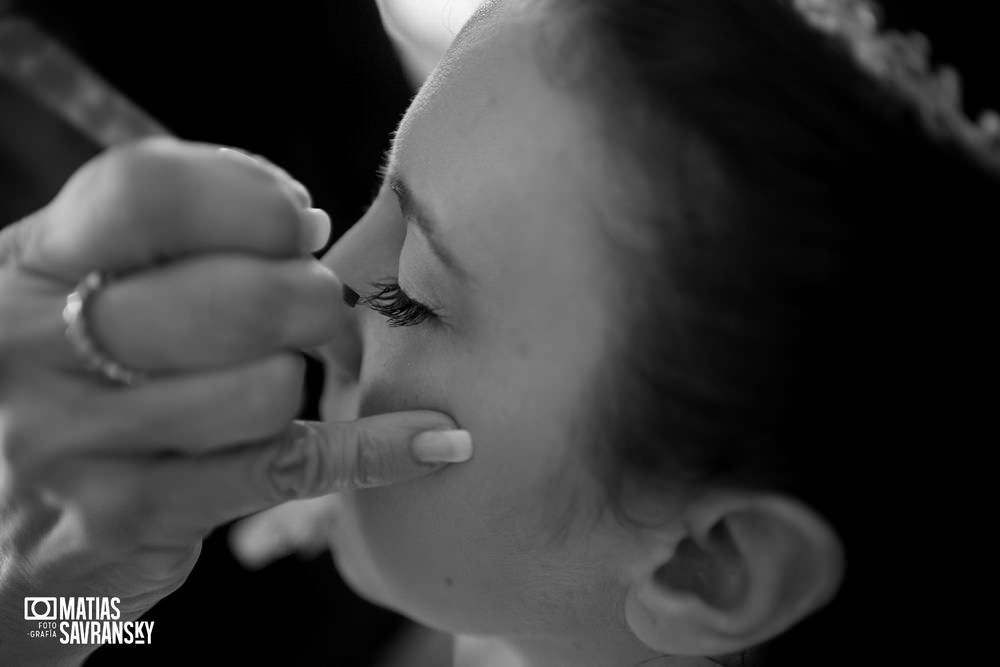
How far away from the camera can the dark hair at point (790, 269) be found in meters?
0.58

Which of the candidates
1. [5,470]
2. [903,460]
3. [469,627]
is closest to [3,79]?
[5,470]

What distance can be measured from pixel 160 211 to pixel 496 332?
0.27 meters

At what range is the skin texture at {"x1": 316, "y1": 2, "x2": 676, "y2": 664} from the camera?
24.7 inches

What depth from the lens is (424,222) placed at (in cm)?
68

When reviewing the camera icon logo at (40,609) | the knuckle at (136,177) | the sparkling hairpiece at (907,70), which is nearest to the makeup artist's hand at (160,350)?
the knuckle at (136,177)

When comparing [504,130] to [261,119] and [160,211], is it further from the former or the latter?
[261,119]

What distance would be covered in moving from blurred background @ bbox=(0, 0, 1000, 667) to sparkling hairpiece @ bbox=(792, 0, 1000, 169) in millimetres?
453

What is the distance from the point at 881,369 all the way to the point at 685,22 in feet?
0.98

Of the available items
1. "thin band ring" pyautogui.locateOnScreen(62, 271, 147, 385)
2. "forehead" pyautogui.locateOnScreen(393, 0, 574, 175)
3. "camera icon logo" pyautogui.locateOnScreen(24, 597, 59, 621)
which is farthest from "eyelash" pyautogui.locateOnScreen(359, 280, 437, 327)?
"camera icon logo" pyautogui.locateOnScreen(24, 597, 59, 621)

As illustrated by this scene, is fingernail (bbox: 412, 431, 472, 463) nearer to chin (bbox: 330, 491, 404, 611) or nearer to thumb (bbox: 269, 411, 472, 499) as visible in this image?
thumb (bbox: 269, 411, 472, 499)

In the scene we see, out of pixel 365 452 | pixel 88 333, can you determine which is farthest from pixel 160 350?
pixel 365 452

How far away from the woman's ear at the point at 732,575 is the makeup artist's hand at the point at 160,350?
305 millimetres

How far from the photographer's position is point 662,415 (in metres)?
0.62

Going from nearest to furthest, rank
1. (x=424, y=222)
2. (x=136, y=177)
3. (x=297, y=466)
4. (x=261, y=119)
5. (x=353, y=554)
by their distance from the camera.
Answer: (x=136, y=177), (x=297, y=466), (x=424, y=222), (x=353, y=554), (x=261, y=119)
